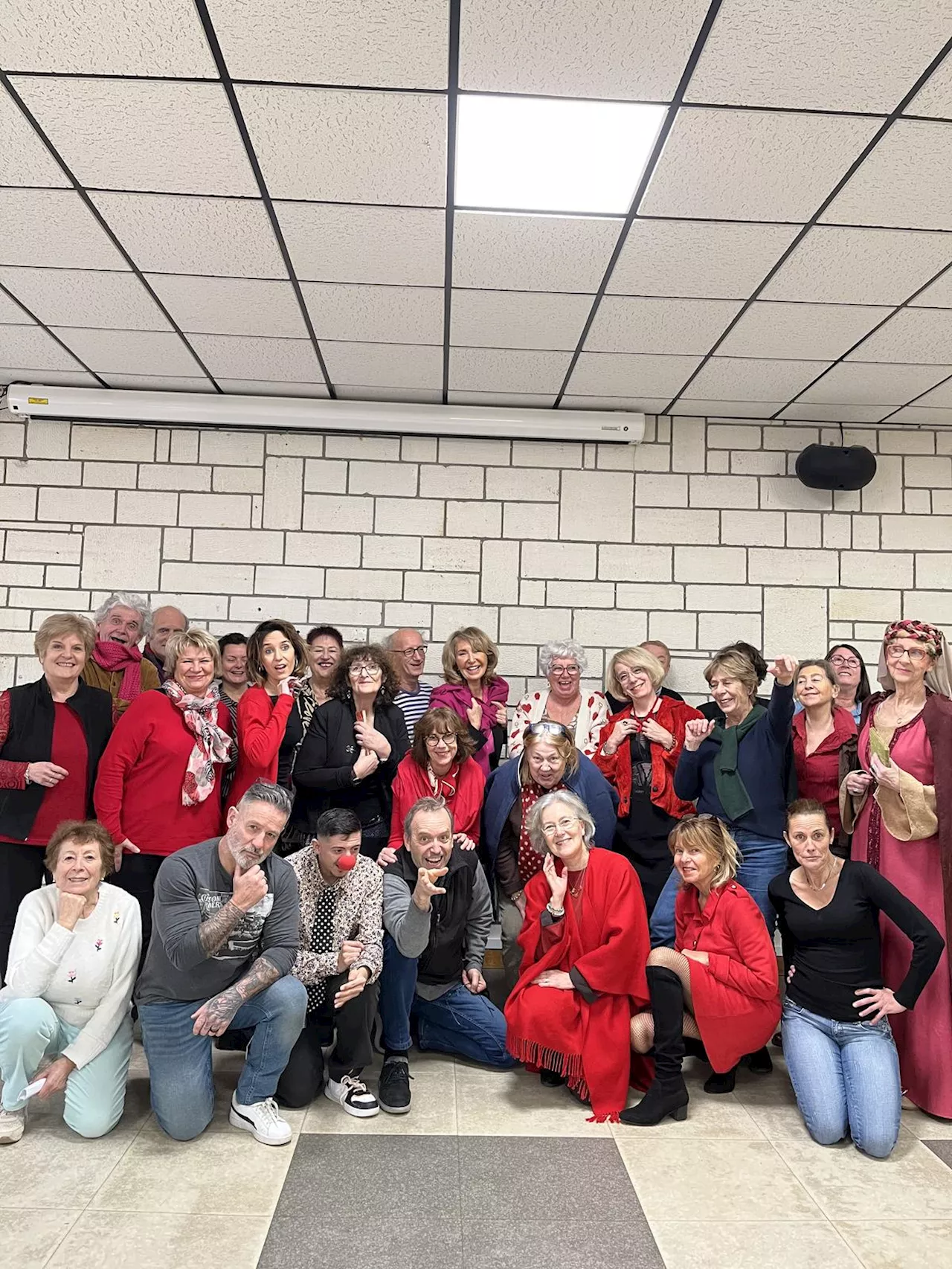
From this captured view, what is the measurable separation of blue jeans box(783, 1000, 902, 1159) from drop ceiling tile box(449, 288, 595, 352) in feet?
8.74

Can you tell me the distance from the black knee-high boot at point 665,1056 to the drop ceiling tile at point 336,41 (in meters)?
2.65

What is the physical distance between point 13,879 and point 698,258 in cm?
322

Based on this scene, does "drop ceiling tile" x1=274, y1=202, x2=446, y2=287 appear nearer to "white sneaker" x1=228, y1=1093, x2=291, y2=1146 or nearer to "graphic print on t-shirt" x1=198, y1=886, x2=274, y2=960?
"graphic print on t-shirt" x1=198, y1=886, x2=274, y2=960

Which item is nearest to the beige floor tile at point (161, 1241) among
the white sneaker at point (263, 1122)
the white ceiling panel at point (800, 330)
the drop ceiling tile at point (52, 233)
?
the white sneaker at point (263, 1122)

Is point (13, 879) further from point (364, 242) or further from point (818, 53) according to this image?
point (818, 53)

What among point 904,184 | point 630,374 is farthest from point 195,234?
point 904,184

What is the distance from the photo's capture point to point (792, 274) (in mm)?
3363

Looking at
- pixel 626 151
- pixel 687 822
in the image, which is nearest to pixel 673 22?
pixel 626 151

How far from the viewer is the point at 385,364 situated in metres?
4.43

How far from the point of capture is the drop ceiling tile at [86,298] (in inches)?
140

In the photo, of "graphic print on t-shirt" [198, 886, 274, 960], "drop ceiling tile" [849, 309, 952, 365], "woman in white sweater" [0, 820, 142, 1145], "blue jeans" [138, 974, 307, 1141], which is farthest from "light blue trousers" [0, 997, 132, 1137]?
"drop ceiling tile" [849, 309, 952, 365]

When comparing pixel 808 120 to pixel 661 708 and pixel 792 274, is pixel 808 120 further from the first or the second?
pixel 661 708

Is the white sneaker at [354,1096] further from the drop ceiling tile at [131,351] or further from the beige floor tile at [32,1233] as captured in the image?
the drop ceiling tile at [131,351]

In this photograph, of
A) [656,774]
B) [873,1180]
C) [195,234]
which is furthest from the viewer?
[656,774]
